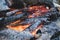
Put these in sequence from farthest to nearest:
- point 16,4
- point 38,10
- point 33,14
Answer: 1. point 16,4
2. point 38,10
3. point 33,14

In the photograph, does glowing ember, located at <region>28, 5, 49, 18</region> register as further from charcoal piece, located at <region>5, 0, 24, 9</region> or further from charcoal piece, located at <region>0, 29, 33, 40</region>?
charcoal piece, located at <region>0, 29, 33, 40</region>

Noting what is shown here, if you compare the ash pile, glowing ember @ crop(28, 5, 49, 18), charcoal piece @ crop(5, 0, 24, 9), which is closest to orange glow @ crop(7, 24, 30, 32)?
Answer: the ash pile

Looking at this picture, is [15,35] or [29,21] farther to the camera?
[29,21]

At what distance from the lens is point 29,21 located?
310cm

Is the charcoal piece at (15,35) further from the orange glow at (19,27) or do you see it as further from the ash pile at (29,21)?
the orange glow at (19,27)

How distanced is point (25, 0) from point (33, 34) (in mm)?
1488

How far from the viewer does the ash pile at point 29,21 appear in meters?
2.62

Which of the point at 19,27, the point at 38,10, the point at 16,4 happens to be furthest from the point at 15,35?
the point at 16,4

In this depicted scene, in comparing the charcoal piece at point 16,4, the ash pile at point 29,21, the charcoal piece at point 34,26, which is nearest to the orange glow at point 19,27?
the ash pile at point 29,21

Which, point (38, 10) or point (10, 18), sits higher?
point (10, 18)

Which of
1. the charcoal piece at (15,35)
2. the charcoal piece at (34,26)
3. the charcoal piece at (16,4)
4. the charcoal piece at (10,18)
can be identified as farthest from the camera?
the charcoal piece at (16,4)

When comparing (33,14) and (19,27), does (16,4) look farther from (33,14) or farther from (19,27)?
(19,27)

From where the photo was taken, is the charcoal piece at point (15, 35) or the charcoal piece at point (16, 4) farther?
the charcoal piece at point (16, 4)

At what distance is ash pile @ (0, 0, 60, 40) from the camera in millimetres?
2617
